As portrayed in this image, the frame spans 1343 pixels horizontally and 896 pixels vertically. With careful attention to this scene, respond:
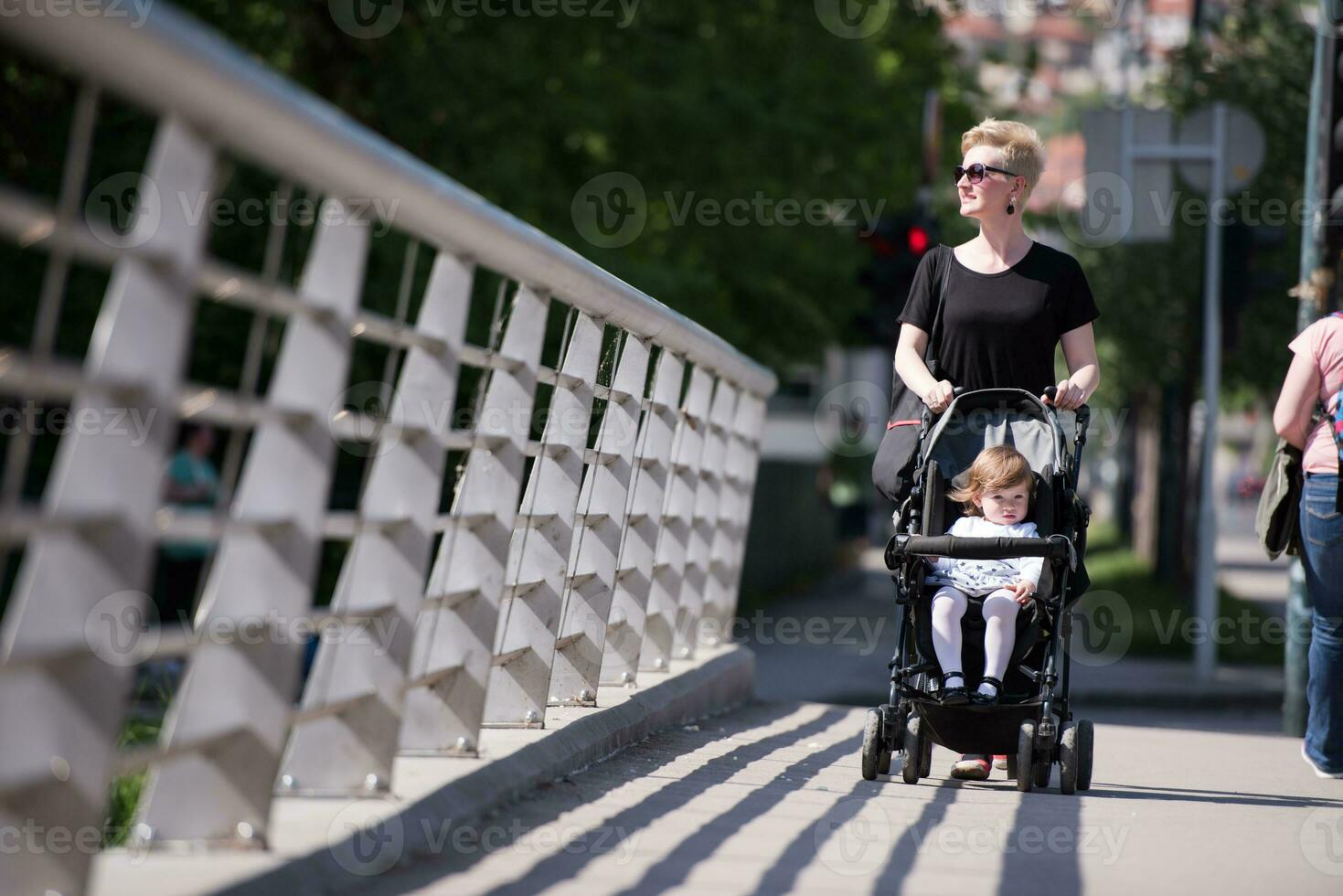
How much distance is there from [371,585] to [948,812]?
1985 mm

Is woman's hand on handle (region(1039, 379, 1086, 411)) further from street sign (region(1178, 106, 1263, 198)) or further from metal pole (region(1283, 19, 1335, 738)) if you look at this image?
street sign (region(1178, 106, 1263, 198))

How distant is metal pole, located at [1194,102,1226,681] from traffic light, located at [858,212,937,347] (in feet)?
8.00

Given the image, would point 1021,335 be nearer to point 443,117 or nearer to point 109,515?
point 109,515

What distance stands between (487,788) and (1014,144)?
3.04m

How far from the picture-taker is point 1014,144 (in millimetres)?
6656

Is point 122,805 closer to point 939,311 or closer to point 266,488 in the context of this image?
point 266,488

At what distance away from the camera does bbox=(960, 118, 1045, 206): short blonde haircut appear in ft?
21.7

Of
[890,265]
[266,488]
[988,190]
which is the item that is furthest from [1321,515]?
[890,265]

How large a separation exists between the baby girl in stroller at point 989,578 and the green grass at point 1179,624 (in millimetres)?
10637

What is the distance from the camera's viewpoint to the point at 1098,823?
5434 millimetres

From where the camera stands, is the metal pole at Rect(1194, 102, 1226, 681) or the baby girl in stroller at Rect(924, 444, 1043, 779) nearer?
the baby girl in stroller at Rect(924, 444, 1043, 779)

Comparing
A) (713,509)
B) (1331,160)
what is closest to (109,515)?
(713,509)

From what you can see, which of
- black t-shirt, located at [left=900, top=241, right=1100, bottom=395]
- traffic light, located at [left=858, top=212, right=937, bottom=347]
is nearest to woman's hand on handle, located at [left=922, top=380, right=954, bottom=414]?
black t-shirt, located at [left=900, top=241, right=1100, bottom=395]

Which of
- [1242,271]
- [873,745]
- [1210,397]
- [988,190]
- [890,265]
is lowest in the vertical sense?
[873,745]
